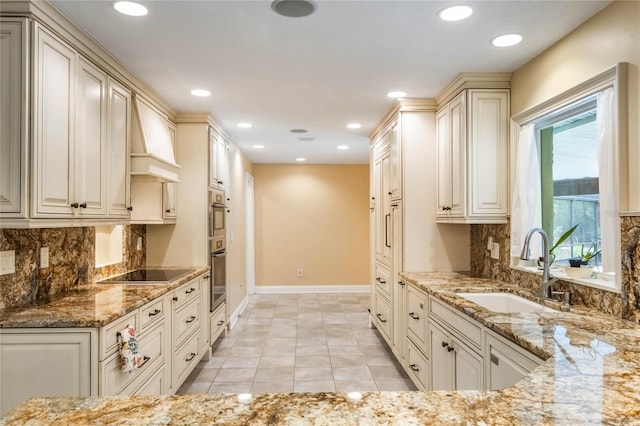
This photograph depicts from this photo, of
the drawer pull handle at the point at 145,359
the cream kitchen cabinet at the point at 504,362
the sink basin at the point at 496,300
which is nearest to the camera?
the cream kitchen cabinet at the point at 504,362

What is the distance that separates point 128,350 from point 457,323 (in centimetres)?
178

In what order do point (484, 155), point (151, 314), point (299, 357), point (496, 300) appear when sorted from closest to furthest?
point (151, 314) < point (496, 300) < point (484, 155) < point (299, 357)

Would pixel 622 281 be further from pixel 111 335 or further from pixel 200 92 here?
pixel 200 92

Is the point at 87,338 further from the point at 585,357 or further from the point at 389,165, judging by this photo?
the point at 389,165

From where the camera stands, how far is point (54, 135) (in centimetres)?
207

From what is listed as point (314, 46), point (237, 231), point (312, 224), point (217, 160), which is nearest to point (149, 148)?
point (217, 160)

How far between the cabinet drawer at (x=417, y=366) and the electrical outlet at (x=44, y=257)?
8.32 feet

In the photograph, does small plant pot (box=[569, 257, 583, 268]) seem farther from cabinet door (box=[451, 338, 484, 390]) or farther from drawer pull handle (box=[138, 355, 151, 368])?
drawer pull handle (box=[138, 355, 151, 368])

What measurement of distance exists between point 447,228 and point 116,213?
2647 millimetres

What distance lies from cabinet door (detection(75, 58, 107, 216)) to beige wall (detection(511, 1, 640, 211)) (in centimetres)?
282

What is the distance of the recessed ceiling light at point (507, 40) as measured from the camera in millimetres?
2379

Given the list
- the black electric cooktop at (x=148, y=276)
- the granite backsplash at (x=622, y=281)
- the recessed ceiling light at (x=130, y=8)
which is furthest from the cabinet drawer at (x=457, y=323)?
the recessed ceiling light at (x=130, y=8)

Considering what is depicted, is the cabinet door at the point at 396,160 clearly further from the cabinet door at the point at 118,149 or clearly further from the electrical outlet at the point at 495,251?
the cabinet door at the point at 118,149

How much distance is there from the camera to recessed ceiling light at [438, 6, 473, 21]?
2039 mm
